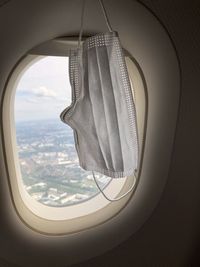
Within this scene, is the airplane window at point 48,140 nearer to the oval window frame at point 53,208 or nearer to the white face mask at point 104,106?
the oval window frame at point 53,208

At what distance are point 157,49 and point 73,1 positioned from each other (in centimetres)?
36

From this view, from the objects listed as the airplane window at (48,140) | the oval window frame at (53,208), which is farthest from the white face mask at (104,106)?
the airplane window at (48,140)

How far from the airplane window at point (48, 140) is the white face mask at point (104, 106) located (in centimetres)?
31

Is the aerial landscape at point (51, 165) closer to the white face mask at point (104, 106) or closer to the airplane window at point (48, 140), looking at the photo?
the airplane window at point (48, 140)

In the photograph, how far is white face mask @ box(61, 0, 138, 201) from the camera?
121 cm

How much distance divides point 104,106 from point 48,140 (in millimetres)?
499

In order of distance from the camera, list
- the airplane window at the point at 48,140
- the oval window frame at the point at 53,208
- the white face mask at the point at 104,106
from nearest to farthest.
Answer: the white face mask at the point at 104,106
the oval window frame at the point at 53,208
the airplane window at the point at 48,140

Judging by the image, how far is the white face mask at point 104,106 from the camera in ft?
3.98

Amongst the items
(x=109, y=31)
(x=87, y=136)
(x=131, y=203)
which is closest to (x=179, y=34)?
(x=109, y=31)

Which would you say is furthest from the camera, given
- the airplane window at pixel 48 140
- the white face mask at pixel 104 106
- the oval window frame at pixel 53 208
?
the airplane window at pixel 48 140

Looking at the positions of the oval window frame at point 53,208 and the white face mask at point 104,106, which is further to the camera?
the oval window frame at point 53,208

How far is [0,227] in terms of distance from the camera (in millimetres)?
1388

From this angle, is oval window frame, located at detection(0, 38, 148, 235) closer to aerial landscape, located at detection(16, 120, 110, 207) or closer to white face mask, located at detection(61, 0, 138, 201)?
aerial landscape, located at detection(16, 120, 110, 207)

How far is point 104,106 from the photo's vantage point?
123cm
